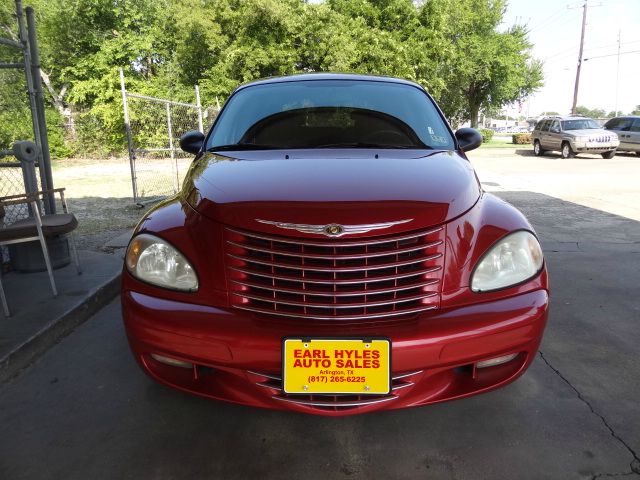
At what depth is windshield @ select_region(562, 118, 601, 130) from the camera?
65.3ft

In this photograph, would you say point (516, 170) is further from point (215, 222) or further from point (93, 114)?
point (93, 114)

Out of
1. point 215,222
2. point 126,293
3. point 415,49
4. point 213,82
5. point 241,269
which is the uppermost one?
point 415,49

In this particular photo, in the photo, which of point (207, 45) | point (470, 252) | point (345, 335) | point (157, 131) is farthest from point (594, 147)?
point (345, 335)

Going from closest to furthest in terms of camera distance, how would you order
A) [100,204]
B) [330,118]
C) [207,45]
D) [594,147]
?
[330,118] < [100,204] < [594,147] < [207,45]

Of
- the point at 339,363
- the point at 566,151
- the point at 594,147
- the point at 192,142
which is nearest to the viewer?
the point at 339,363

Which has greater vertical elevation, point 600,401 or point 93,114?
point 93,114

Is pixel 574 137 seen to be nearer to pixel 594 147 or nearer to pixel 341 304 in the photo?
pixel 594 147

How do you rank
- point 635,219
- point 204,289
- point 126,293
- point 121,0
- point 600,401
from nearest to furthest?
point 204,289 → point 126,293 → point 600,401 → point 635,219 → point 121,0

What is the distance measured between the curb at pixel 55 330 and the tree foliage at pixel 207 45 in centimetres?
2082

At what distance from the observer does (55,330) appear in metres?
3.35

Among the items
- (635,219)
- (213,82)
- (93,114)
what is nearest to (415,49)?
(213,82)

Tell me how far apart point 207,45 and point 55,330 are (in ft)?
77.9

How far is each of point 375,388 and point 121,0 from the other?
29.7 metres

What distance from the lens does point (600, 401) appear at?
8.17 feet
